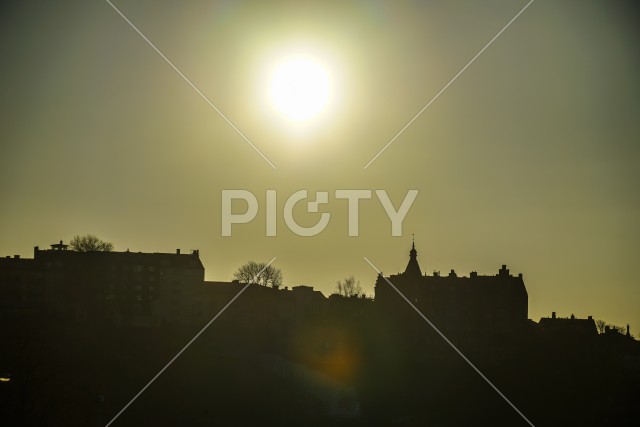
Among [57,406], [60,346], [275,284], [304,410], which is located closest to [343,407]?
[304,410]

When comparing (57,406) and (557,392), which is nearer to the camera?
(57,406)

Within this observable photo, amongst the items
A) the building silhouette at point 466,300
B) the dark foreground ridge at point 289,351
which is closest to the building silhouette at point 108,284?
the dark foreground ridge at point 289,351

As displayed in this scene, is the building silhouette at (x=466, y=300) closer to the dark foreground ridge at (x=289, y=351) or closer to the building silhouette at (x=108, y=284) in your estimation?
the dark foreground ridge at (x=289, y=351)

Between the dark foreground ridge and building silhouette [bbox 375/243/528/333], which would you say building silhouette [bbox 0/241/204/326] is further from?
building silhouette [bbox 375/243/528/333]

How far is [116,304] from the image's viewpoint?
132 metres

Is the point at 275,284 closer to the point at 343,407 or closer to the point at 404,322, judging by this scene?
the point at 404,322

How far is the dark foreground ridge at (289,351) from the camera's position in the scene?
10131 centimetres

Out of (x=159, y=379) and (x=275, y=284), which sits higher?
(x=275, y=284)

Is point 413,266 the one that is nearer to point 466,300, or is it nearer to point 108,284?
point 466,300

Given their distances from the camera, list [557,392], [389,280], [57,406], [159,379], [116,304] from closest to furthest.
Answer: [57,406], [159,379], [557,392], [116,304], [389,280]

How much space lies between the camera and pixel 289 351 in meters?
126

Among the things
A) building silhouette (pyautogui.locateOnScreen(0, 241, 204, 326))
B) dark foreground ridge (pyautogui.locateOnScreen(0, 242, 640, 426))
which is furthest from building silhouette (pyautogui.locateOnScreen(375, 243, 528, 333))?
building silhouette (pyautogui.locateOnScreen(0, 241, 204, 326))

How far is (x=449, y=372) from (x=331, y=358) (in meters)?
12.3

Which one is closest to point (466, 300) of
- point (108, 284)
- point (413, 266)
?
point (413, 266)
